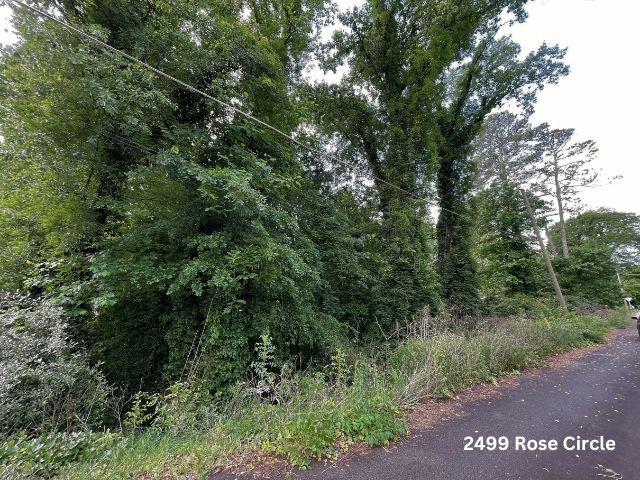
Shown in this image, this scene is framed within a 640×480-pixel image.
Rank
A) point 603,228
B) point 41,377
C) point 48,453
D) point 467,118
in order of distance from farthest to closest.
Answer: point 603,228, point 467,118, point 41,377, point 48,453

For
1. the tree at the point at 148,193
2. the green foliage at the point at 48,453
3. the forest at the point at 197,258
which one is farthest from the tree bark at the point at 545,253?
the green foliage at the point at 48,453

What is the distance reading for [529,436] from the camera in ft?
9.06

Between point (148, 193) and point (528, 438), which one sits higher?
point (148, 193)

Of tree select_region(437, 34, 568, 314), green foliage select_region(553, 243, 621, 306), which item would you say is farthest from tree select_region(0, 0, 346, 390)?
green foliage select_region(553, 243, 621, 306)

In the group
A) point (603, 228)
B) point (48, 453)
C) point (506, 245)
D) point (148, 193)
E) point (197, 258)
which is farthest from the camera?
point (603, 228)

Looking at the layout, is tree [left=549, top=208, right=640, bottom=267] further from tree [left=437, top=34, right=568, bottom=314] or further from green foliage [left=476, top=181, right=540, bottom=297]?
tree [left=437, top=34, right=568, bottom=314]

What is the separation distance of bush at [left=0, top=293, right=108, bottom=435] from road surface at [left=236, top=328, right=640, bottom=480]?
10.9 ft

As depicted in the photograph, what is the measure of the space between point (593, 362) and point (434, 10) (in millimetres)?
11759

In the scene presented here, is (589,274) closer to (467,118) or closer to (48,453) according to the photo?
(467,118)

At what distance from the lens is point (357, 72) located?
11211 millimetres

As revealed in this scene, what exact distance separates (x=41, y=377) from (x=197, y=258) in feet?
7.81

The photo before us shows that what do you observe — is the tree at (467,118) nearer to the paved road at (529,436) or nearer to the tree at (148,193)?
the paved road at (529,436)

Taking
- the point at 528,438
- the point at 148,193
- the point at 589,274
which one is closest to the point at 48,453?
the point at 148,193

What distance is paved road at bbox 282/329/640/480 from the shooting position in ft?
7.18
